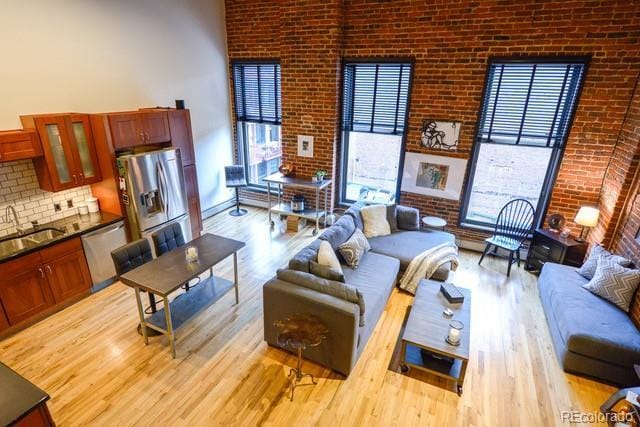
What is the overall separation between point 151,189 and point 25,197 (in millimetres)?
1358

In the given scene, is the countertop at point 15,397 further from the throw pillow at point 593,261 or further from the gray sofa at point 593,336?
the throw pillow at point 593,261

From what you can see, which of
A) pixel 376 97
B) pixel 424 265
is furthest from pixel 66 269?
pixel 376 97

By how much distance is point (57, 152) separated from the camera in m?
3.91

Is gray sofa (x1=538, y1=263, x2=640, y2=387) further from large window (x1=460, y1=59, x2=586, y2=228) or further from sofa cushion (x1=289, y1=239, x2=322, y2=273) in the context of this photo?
sofa cushion (x1=289, y1=239, x2=322, y2=273)

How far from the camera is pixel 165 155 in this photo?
471 cm

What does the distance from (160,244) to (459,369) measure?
140 inches

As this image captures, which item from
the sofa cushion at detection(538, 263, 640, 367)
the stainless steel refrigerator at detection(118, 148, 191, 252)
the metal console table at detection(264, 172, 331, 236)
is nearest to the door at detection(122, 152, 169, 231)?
the stainless steel refrigerator at detection(118, 148, 191, 252)

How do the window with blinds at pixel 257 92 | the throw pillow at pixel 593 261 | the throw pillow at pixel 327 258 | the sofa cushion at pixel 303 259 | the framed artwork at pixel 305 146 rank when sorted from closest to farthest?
the sofa cushion at pixel 303 259, the throw pillow at pixel 327 258, the throw pillow at pixel 593 261, the framed artwork at pixel 305 146, the window with blinds at pixel 257 92

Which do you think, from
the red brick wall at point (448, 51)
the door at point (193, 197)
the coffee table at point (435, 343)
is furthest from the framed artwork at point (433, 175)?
the door at point (193, 197)

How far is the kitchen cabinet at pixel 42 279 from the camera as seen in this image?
11.4 feet

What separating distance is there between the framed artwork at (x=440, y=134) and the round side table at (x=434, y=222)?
1.18 m

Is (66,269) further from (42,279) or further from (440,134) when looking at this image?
(440,134)

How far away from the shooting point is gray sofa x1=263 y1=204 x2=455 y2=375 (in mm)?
3049

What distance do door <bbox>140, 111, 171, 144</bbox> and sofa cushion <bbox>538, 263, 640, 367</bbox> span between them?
5603 mm
